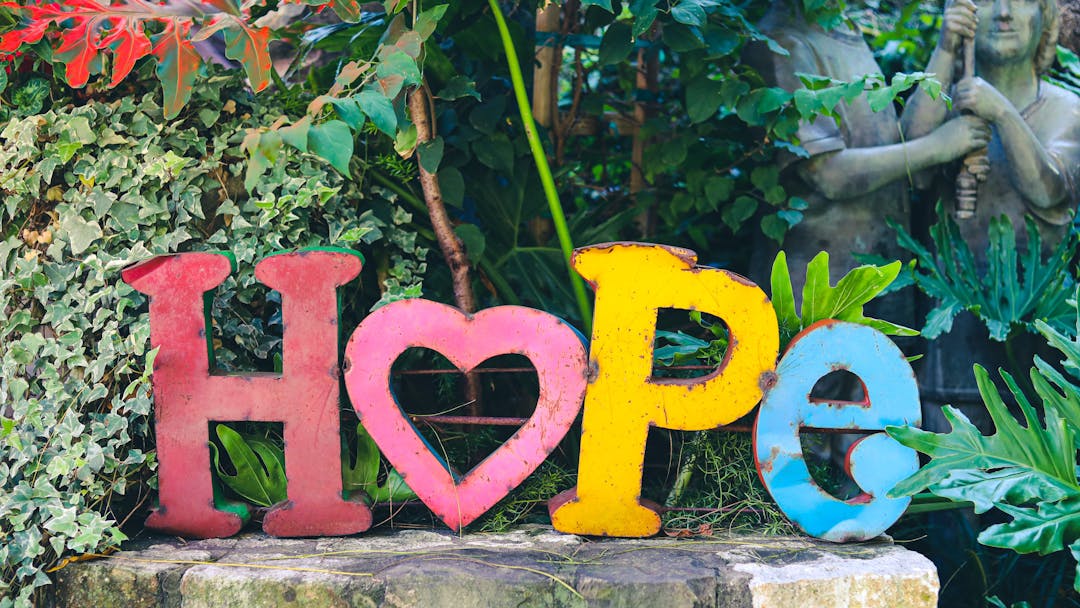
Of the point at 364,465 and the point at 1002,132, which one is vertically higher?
the point at 1002,132

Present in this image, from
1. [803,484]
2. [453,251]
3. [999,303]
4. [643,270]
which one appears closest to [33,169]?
[453,251]

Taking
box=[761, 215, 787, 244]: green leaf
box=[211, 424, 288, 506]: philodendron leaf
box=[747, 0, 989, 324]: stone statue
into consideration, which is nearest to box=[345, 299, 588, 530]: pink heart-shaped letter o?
box=[211, 424, 288, 506]: philodendron leaf

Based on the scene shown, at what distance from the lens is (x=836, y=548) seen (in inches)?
84.3

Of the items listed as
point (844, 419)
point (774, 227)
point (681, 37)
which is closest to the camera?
point (844, 419)

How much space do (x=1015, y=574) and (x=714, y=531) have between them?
1.17 metres

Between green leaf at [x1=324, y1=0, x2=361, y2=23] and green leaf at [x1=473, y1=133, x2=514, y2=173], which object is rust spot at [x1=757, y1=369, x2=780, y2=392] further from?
green leaf at [x1=324, y1=0, x2=361, y2=23]

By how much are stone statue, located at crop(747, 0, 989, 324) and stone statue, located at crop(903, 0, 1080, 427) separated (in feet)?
0.24

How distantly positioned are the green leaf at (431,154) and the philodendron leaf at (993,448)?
128 cm

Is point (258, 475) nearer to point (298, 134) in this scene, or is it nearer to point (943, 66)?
point (298, 134)

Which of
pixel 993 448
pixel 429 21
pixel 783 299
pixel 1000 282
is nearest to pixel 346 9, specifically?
pixel 429 21

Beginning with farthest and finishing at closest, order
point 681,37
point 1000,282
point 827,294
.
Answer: point 1000,282 → point 681,37 → point 827,294

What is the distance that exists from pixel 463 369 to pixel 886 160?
145 cm

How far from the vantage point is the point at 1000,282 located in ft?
8.95

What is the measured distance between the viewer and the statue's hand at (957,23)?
2.73 metres
